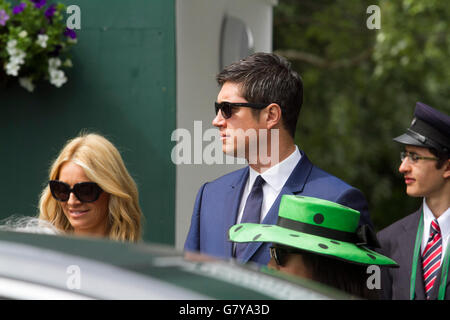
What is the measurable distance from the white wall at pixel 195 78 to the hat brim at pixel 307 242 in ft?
7.60

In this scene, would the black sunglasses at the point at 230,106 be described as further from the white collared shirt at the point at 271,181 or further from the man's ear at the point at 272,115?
the white collared shirt at the point at 271,181

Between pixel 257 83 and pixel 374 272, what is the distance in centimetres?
104

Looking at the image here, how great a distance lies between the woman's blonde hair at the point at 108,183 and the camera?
3.91 metres

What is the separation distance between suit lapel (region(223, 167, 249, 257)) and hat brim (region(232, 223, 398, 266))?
2.04 feet

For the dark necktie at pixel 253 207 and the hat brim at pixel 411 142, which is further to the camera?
the hat brim at pixel 411 142

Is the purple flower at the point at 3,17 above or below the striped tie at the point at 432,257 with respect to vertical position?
above

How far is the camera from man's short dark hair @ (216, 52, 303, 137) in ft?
12.0

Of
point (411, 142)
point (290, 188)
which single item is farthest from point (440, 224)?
point (290, 188)

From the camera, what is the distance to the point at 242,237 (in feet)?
9.32

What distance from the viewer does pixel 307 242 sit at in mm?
2781

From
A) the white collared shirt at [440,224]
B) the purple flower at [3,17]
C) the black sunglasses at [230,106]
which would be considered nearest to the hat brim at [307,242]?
the black sunglasses at [230,106]

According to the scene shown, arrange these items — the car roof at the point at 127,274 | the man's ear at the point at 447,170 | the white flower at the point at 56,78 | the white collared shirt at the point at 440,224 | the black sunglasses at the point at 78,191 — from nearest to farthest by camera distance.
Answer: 1. the car roof at the point at 127,274
2. the black sunglasses at the point at 78,191
3. the white collared shirt at the point at 440,224
4. the man's ear at the point at 447,170
5. the white flower at the point at 56,78
